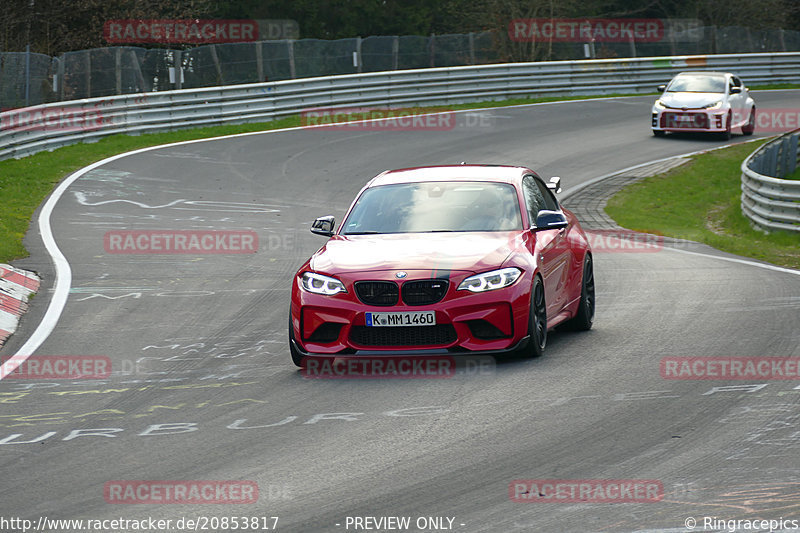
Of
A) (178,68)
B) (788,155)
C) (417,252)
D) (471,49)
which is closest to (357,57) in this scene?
(471,49)

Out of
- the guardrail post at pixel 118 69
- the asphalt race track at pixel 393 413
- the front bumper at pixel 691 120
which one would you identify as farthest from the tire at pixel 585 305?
the guardrail post at pixel 118 69

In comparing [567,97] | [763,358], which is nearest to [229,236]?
[763,358]

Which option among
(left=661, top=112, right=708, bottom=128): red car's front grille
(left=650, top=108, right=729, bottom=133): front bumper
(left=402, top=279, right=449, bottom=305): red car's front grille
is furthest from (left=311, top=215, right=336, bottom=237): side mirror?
(left=661, top=112, right=708, bottom=128): red car's front grille

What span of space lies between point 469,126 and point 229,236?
1584 cm

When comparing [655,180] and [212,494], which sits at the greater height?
[212,494]

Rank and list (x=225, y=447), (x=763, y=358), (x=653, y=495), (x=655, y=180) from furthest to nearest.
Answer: (x=655, y=180), (x=763, y=358), (x=225, y=447), (x=653, y=495)

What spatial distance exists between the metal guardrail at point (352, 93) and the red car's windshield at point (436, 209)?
53.7 ft

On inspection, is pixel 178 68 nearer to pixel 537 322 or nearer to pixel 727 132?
pixel 727 132

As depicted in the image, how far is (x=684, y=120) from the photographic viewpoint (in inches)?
1262

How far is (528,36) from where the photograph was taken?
157ft

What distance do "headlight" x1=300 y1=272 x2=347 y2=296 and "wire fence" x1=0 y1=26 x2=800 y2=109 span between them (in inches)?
823

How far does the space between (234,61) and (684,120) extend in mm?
12855

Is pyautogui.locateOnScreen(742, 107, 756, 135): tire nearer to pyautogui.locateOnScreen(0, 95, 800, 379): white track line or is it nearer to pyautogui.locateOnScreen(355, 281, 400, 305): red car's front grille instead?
Result: pyautogui.locateOnScreen(0, 95, 800, 379): white track line

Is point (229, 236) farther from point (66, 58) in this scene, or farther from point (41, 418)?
point (66, 58)
